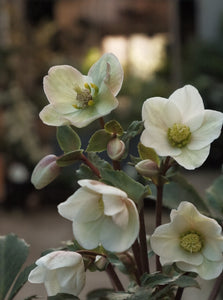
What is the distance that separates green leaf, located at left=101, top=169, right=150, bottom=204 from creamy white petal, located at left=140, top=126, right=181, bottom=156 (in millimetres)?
36

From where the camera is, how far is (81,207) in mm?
400

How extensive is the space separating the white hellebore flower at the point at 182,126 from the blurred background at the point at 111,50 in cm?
418

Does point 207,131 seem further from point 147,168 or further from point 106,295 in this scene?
point 106,295

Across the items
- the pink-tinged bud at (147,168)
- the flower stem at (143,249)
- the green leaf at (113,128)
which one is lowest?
the flower stem at (143,249)

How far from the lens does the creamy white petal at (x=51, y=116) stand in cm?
44

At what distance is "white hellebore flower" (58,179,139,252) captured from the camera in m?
0.37

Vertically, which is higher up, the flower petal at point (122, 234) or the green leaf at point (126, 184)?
the green leaf at point (126, 184)

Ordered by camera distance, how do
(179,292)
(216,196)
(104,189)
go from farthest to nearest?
(216,196) → (179,292) → (104,189)

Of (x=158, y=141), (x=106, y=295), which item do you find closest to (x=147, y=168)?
(x=158, y=141)

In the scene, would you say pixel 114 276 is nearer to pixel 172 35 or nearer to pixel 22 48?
pixel 22 48

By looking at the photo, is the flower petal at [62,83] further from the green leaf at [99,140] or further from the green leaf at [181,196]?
the green leaf at [181,196]

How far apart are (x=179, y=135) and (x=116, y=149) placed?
0.05 m

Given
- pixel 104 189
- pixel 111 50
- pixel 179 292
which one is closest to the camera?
pixel 104 189

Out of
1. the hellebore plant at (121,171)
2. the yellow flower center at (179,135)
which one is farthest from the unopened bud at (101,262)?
the yellow flower center at (179,135)
